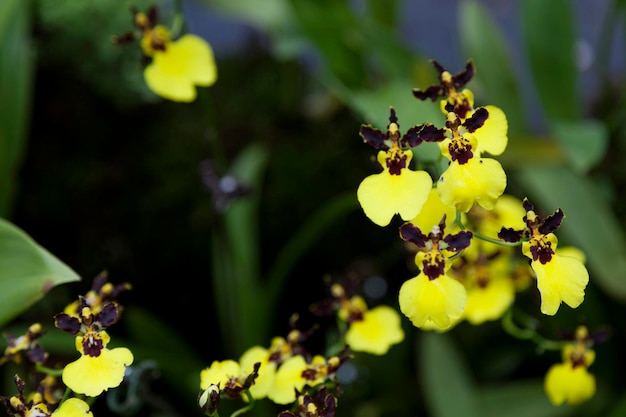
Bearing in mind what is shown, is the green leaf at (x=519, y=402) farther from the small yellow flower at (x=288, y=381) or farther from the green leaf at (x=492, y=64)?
the small yellow flower at (x=288, y=381)

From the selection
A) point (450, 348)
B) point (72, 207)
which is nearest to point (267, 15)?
→ point (72, 207)

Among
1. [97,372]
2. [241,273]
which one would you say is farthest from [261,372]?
[241,273]

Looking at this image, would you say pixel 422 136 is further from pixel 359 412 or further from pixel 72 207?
pixel 72 207

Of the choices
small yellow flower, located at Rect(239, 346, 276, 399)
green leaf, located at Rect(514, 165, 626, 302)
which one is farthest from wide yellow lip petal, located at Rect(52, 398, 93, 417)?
green leaf, located at Rect(514, 165, 626, 302)

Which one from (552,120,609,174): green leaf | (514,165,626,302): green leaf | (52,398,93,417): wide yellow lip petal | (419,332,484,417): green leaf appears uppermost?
(552,120,609,174): green leaf

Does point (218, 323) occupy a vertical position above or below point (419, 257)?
below

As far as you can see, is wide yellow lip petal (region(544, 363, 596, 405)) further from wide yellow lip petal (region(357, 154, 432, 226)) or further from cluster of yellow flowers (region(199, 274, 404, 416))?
wide yellow lip petal (region(357, 154, 432, 226))

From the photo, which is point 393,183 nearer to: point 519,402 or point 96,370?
point 96,370
